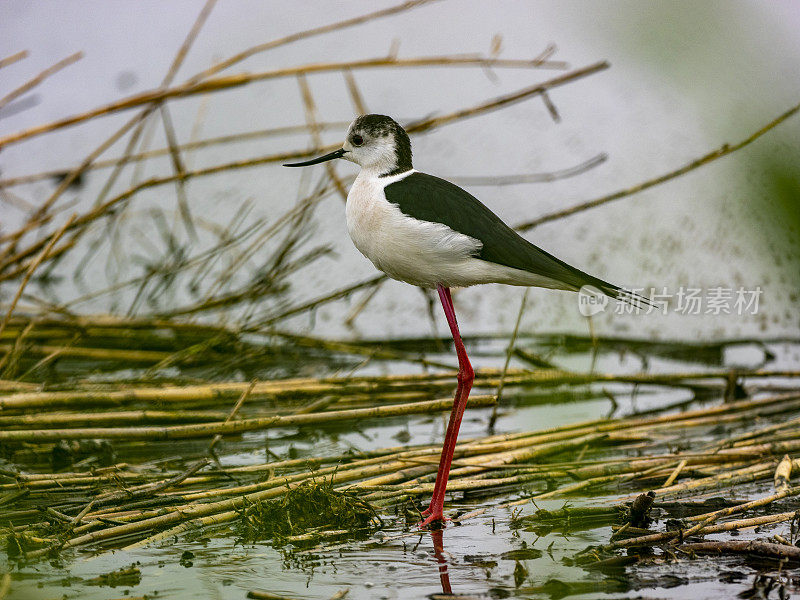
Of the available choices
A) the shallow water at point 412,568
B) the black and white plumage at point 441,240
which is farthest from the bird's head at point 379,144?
the shallow water at point 412,568

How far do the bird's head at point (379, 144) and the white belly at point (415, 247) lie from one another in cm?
15

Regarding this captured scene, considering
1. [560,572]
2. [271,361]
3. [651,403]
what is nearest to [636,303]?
[560,572]

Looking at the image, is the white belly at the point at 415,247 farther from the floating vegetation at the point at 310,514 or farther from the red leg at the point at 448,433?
the floating vegetation at the point at 310,514

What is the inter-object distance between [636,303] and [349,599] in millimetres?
1162

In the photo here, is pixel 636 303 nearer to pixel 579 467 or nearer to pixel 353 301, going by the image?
pixel 579 467

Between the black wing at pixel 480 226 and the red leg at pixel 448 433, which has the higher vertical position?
the black wing at pixel 480 226

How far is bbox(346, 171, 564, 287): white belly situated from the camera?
2.86 meters

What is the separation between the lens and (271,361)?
5.16 meters

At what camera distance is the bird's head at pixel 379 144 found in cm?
310

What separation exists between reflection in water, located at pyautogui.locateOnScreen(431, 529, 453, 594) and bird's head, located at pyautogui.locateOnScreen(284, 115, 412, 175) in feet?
3.82

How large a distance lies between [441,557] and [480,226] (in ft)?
3.26

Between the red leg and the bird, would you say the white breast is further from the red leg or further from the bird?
the red leg
